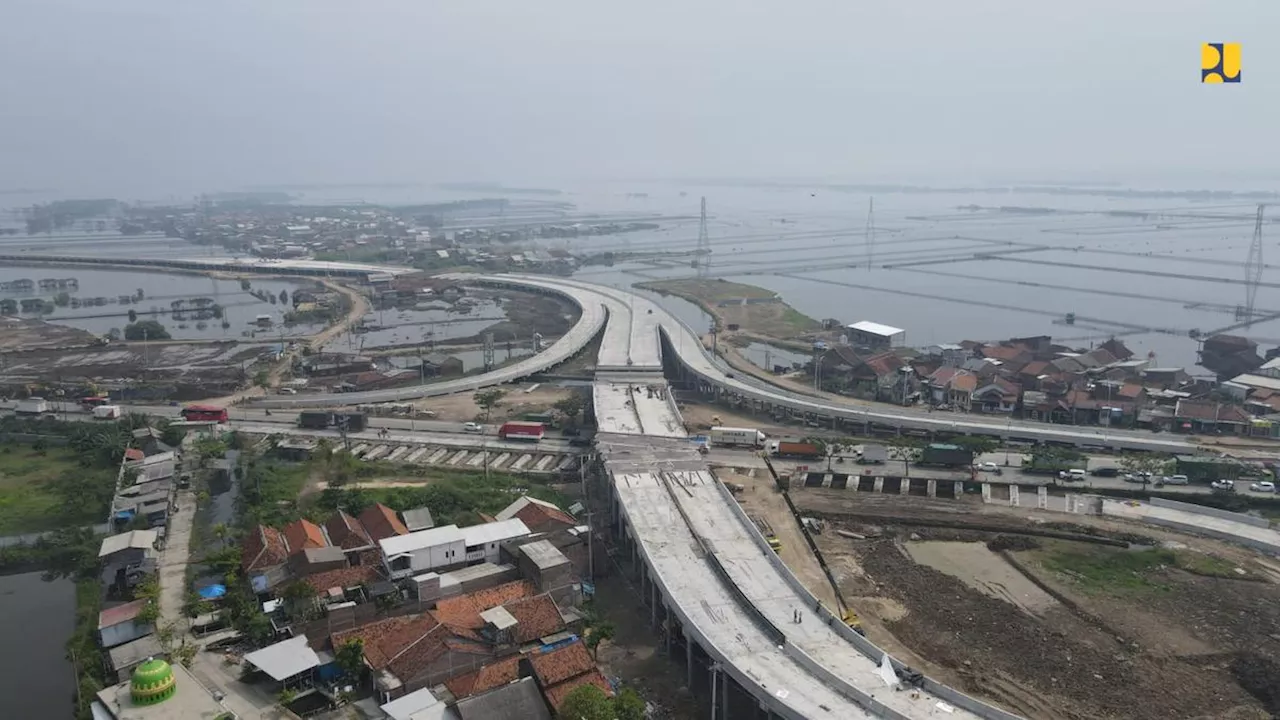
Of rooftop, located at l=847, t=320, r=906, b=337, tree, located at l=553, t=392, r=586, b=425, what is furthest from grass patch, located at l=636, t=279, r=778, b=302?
tree, located at l=553, t=392, r=586, b=425

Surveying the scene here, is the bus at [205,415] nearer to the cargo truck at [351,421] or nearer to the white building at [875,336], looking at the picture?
the cargo truck at [351,421]

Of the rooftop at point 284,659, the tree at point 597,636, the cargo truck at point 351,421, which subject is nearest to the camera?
the rooftop at point 284,659

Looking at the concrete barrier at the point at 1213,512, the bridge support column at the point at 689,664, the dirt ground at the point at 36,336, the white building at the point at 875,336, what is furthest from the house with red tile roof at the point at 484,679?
the dirt ground at the point at 36,336

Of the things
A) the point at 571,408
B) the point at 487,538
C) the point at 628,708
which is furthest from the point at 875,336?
the point at 628,708

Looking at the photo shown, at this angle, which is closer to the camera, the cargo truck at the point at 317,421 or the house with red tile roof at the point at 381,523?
the house with red tile roof at the point at 381,523

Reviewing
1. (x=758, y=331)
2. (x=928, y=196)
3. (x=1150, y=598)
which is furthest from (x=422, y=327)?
(x=928, y=196)

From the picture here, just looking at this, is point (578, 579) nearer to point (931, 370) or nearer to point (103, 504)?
point (103, 504)

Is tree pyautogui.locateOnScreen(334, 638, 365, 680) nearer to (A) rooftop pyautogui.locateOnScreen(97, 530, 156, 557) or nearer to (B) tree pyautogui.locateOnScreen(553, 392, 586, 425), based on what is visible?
(A) rooftop pyautogui.locateOnScreen(97, 530, 156, 557)
